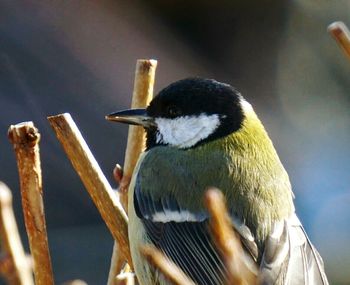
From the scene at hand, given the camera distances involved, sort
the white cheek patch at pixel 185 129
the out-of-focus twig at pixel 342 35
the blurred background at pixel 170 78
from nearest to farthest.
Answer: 1. the out-of-focus twig at pixel 342 35
2. the white cheek patch at pixel 185 129
3. the blurred background at pixel 170 78

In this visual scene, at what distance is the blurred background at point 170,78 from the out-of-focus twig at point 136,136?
1.89m

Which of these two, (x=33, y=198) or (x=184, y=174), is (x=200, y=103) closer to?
(x=184, y=174)

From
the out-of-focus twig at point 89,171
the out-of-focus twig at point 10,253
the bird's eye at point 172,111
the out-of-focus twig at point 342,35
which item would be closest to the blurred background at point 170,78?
the bird's eye at point 172,111

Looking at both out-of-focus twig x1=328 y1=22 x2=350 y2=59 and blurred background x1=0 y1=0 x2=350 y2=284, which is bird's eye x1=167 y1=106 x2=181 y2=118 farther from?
blurred background x1=0 y1=0 x2=350 y2=284

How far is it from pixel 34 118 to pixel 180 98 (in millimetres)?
1756

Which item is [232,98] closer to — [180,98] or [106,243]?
[180,98]

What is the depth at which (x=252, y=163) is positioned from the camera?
1818mm

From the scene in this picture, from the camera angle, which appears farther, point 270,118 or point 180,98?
point 270,118

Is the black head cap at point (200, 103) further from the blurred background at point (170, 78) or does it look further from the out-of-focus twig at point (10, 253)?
the blurred background at point (170, 78)

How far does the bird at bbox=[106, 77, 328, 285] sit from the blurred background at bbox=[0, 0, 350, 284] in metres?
1.68

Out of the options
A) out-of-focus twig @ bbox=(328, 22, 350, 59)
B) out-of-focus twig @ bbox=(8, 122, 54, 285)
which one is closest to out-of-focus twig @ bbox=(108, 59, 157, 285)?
out-of-focus twig @ bbox=(8, 122, 54, 285)

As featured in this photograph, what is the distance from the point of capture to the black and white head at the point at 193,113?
76.4 inches

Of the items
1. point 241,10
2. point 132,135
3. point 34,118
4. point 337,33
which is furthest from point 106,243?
point 337,33

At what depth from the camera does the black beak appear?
1.83 metres
